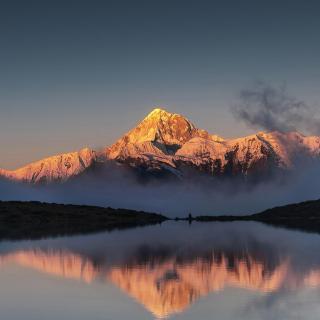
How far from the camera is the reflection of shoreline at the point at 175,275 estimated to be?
51441 mm

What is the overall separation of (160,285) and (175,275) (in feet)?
25.1

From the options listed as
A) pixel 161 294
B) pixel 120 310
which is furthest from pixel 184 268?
pixel 120 310

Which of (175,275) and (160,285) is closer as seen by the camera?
(160,285)

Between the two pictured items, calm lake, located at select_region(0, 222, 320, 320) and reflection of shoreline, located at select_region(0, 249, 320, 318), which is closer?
calm lake, located at select_region(0, 222, 320, 320)

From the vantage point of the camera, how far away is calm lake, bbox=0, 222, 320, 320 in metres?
44.3

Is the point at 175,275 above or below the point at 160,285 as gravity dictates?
above

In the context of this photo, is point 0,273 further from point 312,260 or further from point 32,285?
point 312,260

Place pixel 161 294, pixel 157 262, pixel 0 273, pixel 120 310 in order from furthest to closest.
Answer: pixel 157 262
pixel 0 273
pixel 161 294
pixel 120 310

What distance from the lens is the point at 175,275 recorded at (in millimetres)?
64812

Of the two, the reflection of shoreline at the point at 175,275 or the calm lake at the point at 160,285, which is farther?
the reflection of shoreline at the point at 175,275

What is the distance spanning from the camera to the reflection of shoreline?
169ft

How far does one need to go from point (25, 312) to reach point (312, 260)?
42.6 metres

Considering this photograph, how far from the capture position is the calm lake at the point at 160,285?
44344mm

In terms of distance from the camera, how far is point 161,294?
5222 cm
